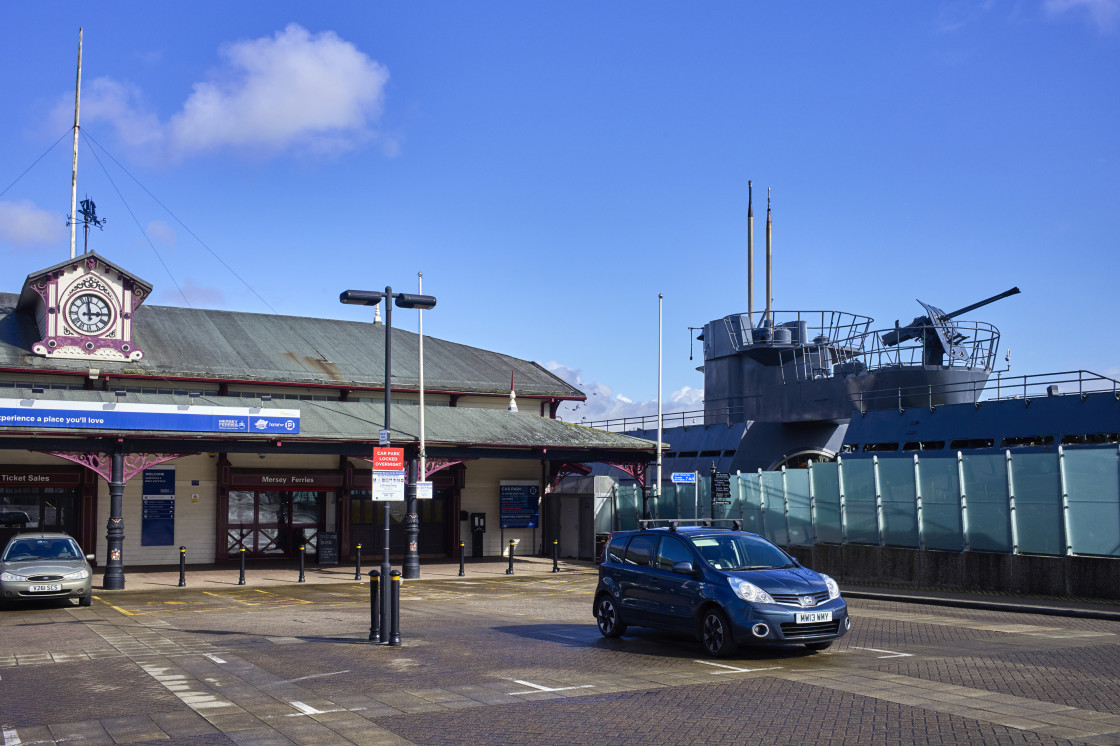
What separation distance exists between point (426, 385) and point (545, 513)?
20.5 ft

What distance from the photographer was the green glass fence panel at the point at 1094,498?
60.7ft

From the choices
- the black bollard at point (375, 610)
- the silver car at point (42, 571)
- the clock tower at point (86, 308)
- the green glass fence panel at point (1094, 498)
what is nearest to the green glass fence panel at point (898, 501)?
the green glass fence panel at point (1094, 498)

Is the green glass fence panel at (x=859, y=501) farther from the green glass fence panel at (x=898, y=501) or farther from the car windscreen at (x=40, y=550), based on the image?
the car windscreen at (x=40, y=550)

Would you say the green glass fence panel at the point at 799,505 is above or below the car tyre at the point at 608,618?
above

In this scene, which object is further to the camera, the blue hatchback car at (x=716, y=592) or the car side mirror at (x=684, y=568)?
the car side mirror at (x=684, y=568)

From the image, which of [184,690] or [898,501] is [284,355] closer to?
[898,501]

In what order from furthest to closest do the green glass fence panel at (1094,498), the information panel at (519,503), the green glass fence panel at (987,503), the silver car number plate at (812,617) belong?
the information panel at (519,503) → the green glass fence panel at (987,503) → the green glass fence panel at (1094,498) → the silver car number plate at (812,617)

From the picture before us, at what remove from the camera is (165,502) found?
30062 millimetres

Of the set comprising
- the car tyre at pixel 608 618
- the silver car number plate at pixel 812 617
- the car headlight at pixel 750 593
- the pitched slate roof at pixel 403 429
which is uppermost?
the pitched slate roof at pixel 403 429

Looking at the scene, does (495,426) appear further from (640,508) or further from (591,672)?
(591,672)

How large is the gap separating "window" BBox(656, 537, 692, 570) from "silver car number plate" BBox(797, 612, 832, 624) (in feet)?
5.90

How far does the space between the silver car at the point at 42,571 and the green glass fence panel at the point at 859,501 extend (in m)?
16.8

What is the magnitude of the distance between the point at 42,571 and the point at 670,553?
12.4m

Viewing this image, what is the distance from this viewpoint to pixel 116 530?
2452 cm
